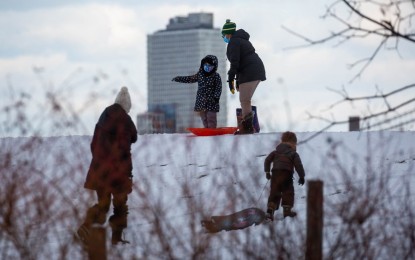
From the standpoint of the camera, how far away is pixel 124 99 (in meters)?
11.2

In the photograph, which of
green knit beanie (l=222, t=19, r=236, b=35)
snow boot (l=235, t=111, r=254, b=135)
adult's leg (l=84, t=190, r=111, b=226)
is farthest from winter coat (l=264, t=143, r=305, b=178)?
green knit beanie (l=222, t=19, r=236, b=35)

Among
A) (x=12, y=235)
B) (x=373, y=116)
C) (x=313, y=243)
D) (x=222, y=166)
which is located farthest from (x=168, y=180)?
(x=373, y=116)

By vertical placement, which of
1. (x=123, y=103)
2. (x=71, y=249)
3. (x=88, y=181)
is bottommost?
(x=71, y=249)

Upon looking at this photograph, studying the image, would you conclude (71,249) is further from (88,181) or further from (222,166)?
(222,166)

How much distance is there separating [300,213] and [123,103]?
2858mm

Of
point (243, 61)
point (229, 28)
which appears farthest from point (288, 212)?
point (229, 28)

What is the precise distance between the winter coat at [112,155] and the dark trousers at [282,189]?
205cm

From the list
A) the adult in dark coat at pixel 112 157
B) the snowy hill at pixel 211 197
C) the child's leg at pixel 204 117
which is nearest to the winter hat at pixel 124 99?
the adult in dark coat at pixel 112 157

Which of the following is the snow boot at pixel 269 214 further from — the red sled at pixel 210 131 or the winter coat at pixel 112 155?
the red sled at pixel 210 131

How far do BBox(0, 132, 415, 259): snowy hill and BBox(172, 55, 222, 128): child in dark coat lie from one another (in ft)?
2.68

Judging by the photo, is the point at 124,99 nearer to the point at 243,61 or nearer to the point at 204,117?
the point at 243,61

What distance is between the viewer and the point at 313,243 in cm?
866

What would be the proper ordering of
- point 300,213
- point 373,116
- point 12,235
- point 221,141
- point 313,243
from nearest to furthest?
point 373,116
point 313,243
point 12,235
point 300,213
point 221,141

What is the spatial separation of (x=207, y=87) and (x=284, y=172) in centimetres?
532
